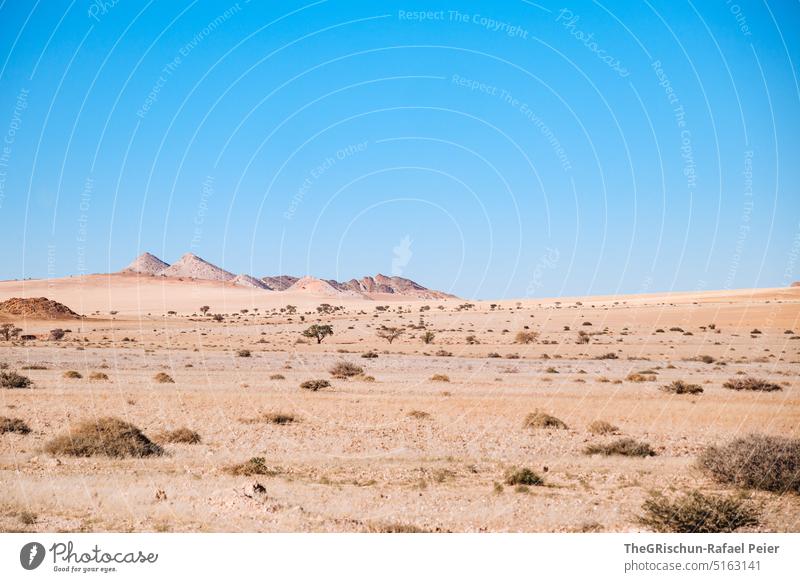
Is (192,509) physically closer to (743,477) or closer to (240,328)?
(743,477)

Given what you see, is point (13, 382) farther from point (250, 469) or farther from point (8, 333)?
point (8, 333)

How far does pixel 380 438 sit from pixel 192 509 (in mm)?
10192

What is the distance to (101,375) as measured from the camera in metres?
40.0

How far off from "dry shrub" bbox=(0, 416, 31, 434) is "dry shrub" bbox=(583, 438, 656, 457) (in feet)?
58.5

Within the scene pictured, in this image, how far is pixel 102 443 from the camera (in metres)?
19.4


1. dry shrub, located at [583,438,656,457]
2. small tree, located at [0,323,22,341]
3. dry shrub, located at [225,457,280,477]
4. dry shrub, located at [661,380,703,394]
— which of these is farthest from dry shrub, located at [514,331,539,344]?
dry shrub, located at [225,457,280,477]

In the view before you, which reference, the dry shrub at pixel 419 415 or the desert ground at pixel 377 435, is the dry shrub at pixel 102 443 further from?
the dry shrub at pixel 419 415

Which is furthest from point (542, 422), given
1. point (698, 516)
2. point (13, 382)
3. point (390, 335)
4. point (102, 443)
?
point (390, 335)

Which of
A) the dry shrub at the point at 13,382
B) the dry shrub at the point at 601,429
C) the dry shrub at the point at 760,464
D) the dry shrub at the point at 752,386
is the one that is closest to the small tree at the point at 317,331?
the dry shrub at the point at 13,382

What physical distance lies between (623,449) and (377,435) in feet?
26.4

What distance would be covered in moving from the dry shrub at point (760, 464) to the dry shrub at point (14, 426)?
20447 mm

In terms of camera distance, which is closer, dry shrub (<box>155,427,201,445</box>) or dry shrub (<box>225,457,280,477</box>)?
dry shrub (<box>225,457,280,477</box>)
